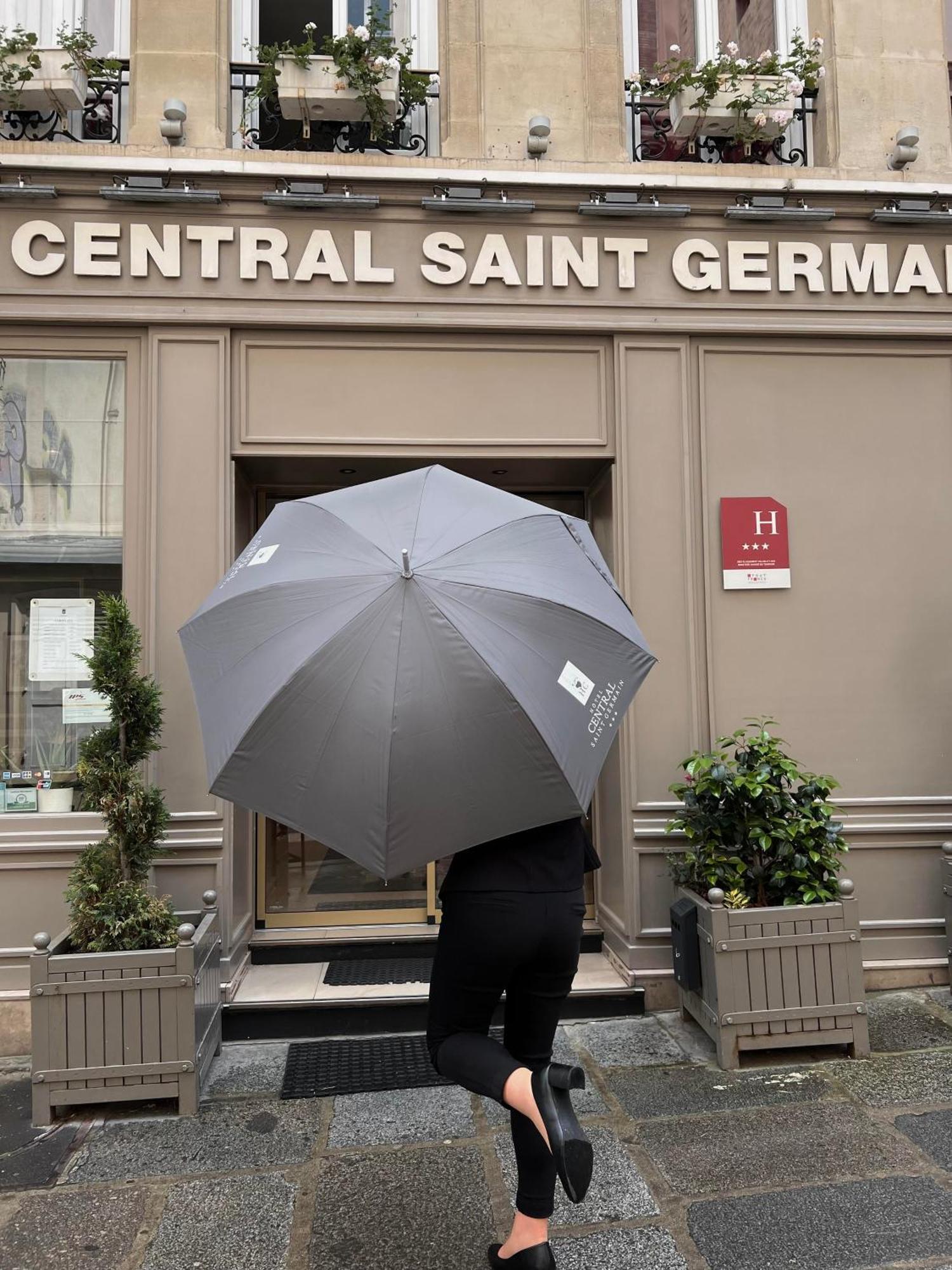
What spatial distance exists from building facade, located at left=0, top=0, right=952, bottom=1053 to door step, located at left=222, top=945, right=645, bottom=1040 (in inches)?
9.7

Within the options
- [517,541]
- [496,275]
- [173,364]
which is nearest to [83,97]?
[173,364]

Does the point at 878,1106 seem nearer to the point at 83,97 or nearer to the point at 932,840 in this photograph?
the point at 932,840

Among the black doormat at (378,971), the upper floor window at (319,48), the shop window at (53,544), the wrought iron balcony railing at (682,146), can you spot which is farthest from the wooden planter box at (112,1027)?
the wrought iron balcony railing at (682,146)

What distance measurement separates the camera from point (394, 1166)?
3633 millimetres

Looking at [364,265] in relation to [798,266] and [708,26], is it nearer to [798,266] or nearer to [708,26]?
[798,266]

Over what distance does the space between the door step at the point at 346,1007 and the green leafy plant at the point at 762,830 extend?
0.91 metres

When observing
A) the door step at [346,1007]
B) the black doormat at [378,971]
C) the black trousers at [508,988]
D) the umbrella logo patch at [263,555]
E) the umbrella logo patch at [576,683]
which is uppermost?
the umbrella logo patch at [263,555]

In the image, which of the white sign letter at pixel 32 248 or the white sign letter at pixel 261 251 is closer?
the white sign letter at pixel 32 248

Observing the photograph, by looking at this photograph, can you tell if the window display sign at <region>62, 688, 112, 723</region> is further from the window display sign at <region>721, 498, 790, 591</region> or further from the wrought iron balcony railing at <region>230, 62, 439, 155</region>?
the window display sign at <region>721, 498, 790, 591</region>

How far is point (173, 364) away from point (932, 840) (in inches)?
218

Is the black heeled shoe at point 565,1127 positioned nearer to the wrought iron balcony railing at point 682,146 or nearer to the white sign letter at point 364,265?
the white sign letter at point 364,265

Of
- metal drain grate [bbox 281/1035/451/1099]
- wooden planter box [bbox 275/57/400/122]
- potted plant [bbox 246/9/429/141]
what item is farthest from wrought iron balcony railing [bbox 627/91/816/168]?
metal drain grate [bbox 281/1035/451/1099]

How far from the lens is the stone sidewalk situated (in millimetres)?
3062

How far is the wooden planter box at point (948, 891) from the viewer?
5.38 m
